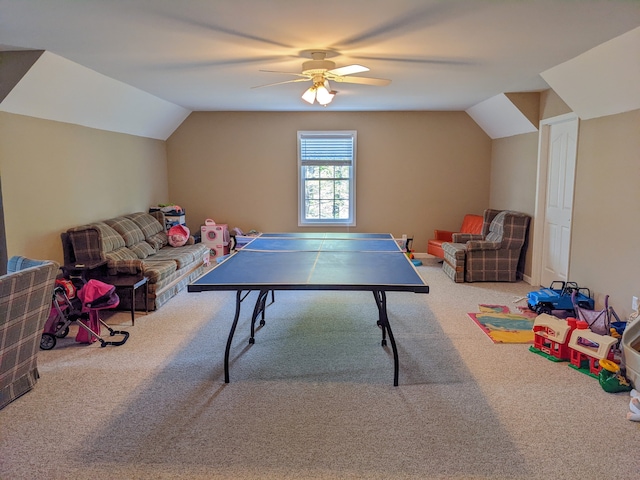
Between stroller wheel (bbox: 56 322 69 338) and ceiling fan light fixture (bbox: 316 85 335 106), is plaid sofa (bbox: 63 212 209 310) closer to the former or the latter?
stroller wheel (bbox: 56 322 69 338)

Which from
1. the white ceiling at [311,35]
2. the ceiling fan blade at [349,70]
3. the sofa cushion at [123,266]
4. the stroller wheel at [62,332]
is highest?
the white ceiling at [311,35]

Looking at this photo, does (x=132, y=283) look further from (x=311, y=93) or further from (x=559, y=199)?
A: (x=559, y=199)

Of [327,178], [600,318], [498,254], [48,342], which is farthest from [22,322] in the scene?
[327,178]

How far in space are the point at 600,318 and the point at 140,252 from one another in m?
4.81

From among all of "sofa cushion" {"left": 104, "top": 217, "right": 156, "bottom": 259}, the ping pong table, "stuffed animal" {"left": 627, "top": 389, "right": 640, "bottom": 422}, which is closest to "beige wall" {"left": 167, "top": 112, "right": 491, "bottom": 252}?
"sofa cushion" {"left": 104, "top": 217, "right": 156, "bottom": 259}

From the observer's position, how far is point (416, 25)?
300 cm

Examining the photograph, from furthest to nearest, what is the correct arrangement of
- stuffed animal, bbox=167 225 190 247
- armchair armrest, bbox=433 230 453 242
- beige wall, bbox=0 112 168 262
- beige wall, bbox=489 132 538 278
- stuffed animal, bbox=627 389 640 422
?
armchair armrest, bbox=433 230 453 242
stuffed animal, bbox=167 225 190 247
beige wall, bbox=489 132 538 278
beige wall, bbox=0 112 168 262
stuffed animal, bbox=627 389 640 422

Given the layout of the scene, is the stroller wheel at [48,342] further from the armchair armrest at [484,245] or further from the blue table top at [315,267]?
the armchair armrest at [484,245]

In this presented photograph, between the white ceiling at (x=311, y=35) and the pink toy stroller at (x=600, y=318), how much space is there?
2.16 m

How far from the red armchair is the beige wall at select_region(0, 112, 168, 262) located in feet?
14.5

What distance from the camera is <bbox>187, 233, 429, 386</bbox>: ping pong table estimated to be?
289 centimetres

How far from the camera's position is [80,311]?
3.88 m

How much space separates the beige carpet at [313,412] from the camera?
2.27 m

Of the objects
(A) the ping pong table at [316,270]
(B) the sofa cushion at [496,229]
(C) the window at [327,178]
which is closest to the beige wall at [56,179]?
(A) the ping pong table at [316,270]
